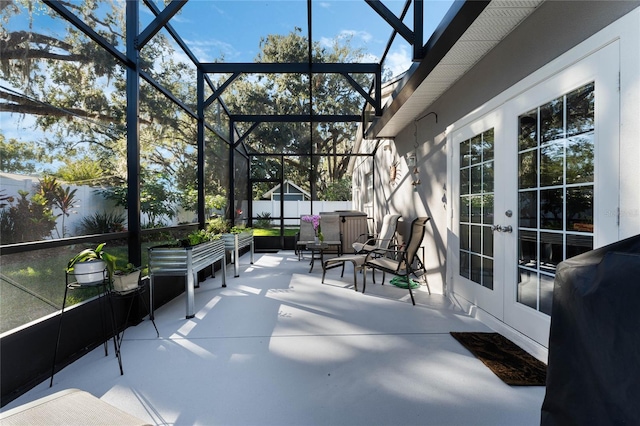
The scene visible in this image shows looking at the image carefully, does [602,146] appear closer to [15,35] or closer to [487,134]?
[487,134]

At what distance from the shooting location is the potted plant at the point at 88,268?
1.94 meters

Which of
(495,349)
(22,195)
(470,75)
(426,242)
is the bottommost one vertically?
(495,349)

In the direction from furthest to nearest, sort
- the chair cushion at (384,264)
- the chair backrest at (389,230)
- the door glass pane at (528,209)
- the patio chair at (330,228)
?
the patio chair at (330,228) < the chair backrest at (389,230) < the chair cushion at (384,264) < the door glass pane at (528,209)

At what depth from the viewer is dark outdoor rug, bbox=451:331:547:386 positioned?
Answer: 5.98ft

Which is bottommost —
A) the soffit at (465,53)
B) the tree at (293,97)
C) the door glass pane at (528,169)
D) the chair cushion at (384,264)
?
the chair cushion at (384,264)

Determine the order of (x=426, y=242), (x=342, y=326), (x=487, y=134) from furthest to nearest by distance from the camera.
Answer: (x=426, y=242) < (x=487, y=134) < (x=342, y=326)

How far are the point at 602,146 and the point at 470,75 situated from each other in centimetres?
180

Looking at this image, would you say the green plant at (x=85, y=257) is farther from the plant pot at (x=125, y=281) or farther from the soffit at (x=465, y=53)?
the soffit at (x=465, y=53)

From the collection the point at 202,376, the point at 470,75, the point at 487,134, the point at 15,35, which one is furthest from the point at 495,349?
the point at 15,35

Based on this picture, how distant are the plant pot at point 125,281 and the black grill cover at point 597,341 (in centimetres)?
275

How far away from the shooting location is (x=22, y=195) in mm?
1862

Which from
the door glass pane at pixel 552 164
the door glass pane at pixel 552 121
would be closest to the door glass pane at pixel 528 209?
the door glass pane at pixel 552 164

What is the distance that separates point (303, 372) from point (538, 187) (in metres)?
2.33

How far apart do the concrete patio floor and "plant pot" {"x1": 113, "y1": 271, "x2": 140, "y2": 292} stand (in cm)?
52
